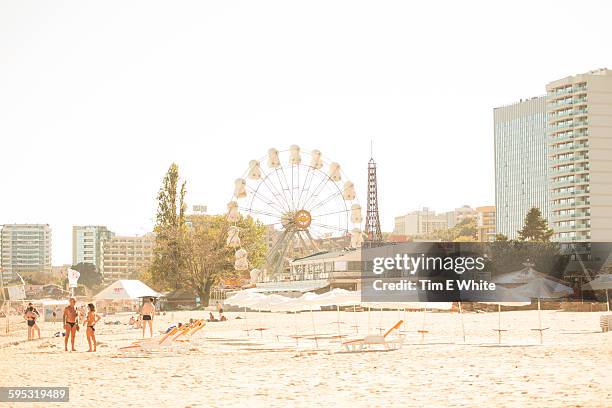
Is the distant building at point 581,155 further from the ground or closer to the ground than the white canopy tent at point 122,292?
further from the ground

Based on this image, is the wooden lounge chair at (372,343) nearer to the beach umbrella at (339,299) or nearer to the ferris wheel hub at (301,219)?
the beach umbrella at (339,299)

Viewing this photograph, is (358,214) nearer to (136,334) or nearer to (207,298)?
(207,298)

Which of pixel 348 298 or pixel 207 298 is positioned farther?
pixel 207 298

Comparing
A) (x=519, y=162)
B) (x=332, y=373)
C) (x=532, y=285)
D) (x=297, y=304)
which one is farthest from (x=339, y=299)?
(x=519, y=162)

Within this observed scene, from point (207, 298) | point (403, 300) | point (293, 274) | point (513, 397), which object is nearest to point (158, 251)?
point (207, 298)

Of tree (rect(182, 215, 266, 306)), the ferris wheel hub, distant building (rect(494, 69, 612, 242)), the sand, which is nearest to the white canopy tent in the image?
the sand

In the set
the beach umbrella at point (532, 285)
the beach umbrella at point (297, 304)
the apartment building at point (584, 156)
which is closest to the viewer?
the beach umbrella at point (297, 304)

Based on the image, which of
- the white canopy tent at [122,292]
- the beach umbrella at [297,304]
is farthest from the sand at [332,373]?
the white canopy tent at [122,292]

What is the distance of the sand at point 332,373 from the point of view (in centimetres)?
1458

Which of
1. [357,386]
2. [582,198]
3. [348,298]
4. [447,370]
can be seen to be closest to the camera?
[357,386]

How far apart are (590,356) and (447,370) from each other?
3896 mm

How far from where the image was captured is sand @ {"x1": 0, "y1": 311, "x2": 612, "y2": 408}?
574 inches

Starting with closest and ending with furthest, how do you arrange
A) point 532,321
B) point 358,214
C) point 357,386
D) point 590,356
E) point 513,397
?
point 513,397 < point 357,386 < point 590,356 < point 532,321 < point 358,214

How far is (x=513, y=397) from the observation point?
559 inches
